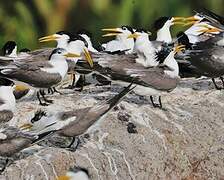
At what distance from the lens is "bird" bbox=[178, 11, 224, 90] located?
13234 millimetres

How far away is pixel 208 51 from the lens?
13367mm

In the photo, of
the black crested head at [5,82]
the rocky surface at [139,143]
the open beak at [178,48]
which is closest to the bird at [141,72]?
the open beak at [178,48]

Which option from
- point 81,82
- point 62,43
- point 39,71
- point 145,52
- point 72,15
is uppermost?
point 39,71

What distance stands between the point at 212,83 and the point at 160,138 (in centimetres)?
156

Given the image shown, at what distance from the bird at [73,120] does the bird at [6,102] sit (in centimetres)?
17

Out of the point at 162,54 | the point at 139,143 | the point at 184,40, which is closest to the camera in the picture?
the point at 139,143

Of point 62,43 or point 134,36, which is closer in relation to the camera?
point 134,36

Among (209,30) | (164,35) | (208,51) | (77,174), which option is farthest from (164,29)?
(77,174)

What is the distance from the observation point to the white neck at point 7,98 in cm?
1204

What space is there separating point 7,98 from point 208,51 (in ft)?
7.54

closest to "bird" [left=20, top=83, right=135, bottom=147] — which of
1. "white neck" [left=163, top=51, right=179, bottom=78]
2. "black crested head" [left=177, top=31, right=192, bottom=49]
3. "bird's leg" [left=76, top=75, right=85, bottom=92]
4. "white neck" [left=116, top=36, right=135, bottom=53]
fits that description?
"white neck" [left=163, top=51, right=179, bottom=78]

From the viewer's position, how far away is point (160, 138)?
1235cm

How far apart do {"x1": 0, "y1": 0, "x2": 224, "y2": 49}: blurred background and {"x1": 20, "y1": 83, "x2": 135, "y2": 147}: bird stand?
4343 millimetres

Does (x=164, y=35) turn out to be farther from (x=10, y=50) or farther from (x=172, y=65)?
(x=10, y=50)
